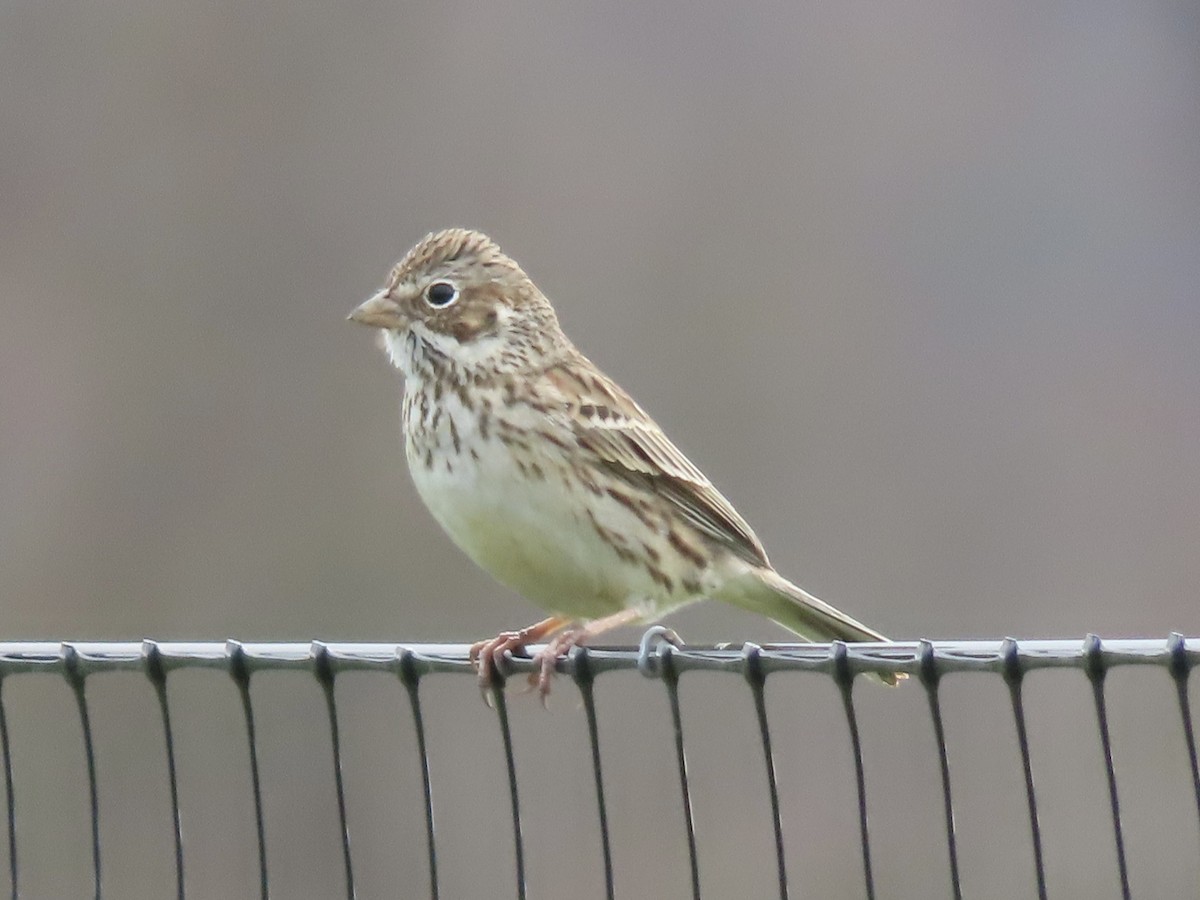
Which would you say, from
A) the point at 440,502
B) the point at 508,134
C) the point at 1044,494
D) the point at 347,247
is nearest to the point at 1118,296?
the point at 1044,494

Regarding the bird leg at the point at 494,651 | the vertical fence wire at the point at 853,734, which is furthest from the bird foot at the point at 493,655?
the vertical fence wire at the point at 853,734

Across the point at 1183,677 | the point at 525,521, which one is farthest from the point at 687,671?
the point at 525,521

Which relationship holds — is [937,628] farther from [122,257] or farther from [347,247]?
[122,257]

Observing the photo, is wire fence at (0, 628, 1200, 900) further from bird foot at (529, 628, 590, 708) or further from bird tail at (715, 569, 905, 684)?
bird tail at (715, 569, 905, 684)

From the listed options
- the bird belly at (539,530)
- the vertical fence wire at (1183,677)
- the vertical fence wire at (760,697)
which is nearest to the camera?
the vertical fence wire at (1183,677)

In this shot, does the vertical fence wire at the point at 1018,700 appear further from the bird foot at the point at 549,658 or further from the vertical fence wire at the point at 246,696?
the vertical fence wire at the point at 246,696

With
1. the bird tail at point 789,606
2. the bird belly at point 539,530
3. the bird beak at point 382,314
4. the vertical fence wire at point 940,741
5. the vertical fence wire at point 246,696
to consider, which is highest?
the bird beak at point 382,314

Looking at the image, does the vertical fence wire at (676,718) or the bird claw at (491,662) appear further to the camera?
the bird claw at (491,662)

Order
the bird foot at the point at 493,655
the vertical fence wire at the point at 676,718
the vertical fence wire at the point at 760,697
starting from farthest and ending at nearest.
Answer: the bird foot at the point at 493,655 → the vertical fence wire at the point at 676,718 → the vertical fence wire at the point at 760,697
